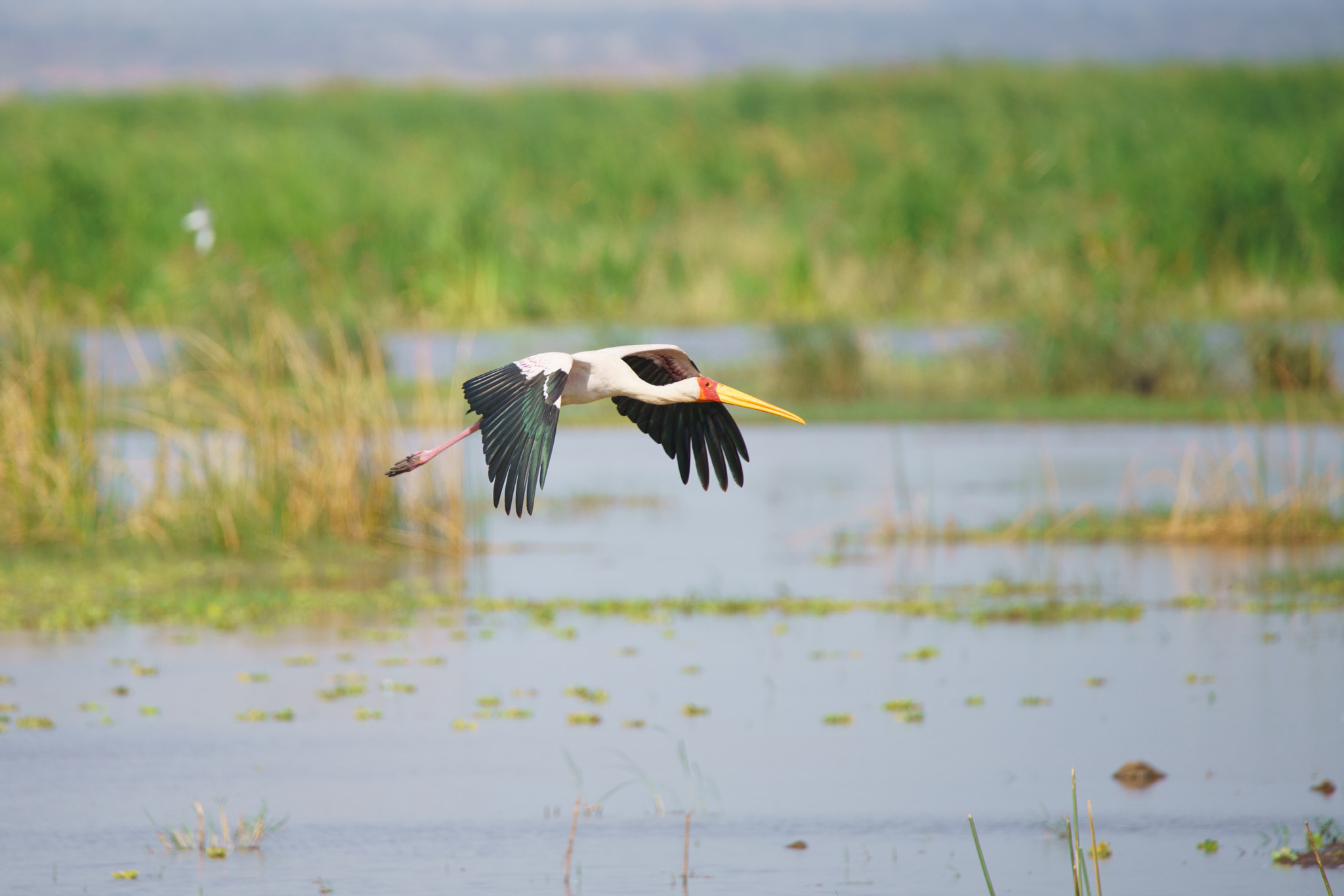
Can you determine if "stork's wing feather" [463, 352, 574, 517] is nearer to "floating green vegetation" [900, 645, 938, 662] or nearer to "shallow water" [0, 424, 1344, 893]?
"shallow water" [0, 424, 1344, 893]

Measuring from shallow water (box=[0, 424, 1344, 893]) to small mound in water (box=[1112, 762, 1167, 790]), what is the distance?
74 mm

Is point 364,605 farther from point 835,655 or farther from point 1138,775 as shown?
point 1138,775

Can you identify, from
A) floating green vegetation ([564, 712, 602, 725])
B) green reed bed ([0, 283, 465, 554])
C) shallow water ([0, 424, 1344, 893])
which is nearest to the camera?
shallow water ([0, 424, 1344, 893])

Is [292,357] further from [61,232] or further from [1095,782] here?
[61,232]

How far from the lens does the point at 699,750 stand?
809cm

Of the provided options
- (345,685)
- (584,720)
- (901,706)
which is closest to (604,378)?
(584,720)

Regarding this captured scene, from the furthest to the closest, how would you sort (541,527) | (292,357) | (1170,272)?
(1170,272)
(541,527)
(292,357)

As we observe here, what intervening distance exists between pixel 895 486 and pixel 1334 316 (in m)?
9.37

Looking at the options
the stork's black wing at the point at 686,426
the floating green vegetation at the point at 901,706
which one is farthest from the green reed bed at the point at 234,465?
the stork's black wing at the point at 686,426

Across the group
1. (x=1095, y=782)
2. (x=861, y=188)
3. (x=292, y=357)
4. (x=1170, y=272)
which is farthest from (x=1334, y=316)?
(x=1095, y=782)

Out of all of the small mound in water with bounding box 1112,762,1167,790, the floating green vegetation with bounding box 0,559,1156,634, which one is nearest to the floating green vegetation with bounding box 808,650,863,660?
the floating green vegetation with bounding box 0,559,1156,634

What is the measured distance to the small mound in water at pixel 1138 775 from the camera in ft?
24.8

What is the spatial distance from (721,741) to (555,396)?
299 centimetres

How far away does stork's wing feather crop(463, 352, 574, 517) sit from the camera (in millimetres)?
5531
